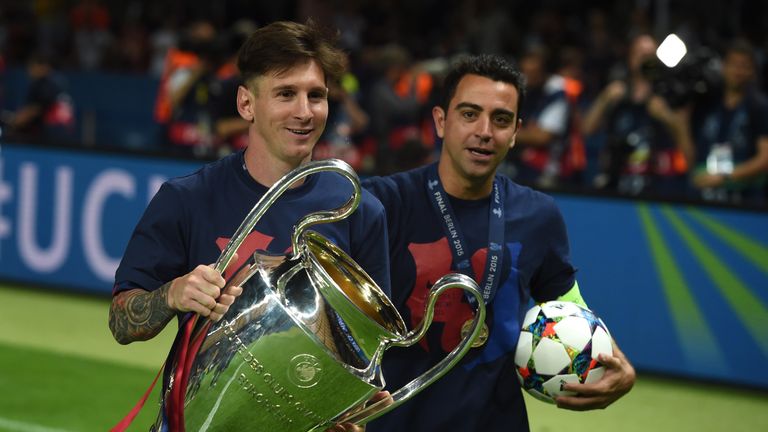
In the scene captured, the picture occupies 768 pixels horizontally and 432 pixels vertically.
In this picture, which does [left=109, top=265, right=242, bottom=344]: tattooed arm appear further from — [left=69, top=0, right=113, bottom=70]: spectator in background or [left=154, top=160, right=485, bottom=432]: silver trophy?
[left=69, top=0, right=113, bottom=70]: spectator in background

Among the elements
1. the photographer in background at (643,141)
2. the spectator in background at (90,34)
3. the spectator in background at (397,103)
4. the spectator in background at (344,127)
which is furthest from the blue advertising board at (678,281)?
the spectator in background at (90,34)

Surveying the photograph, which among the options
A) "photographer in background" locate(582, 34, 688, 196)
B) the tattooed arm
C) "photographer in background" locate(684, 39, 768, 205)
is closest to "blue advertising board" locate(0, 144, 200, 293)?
"photographer in background" locate(582, 34, 688, 196)

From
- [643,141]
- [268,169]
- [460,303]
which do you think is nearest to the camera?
[268,169]

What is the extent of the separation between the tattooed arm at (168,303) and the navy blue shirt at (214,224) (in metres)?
0.10

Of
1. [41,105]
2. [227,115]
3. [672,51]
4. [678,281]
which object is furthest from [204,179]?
[41,105]

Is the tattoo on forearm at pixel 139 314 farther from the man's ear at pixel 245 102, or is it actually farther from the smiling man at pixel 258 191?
the man's ear at pixel 245 102

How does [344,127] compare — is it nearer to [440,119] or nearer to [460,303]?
[440,119]

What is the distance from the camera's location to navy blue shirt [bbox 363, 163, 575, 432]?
4039mm

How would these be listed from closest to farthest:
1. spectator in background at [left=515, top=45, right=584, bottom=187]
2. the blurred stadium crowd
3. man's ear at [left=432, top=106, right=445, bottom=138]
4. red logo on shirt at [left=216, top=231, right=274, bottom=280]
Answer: red logo on shirt at [left=216, top=231, right=274, bottom=280] → man's ear at [left=432, top=106, right=445, bottom=138] → the blurred stadium crowd → spectator in background at [left=515, top=45, right=584, bottom=187]

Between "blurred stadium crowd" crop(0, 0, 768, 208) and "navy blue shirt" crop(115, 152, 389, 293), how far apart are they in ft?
4.11

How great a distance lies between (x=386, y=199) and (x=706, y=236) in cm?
425

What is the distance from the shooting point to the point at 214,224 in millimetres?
3252

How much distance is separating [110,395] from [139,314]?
444cm

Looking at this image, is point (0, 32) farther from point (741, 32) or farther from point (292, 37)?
point (292, 37)
